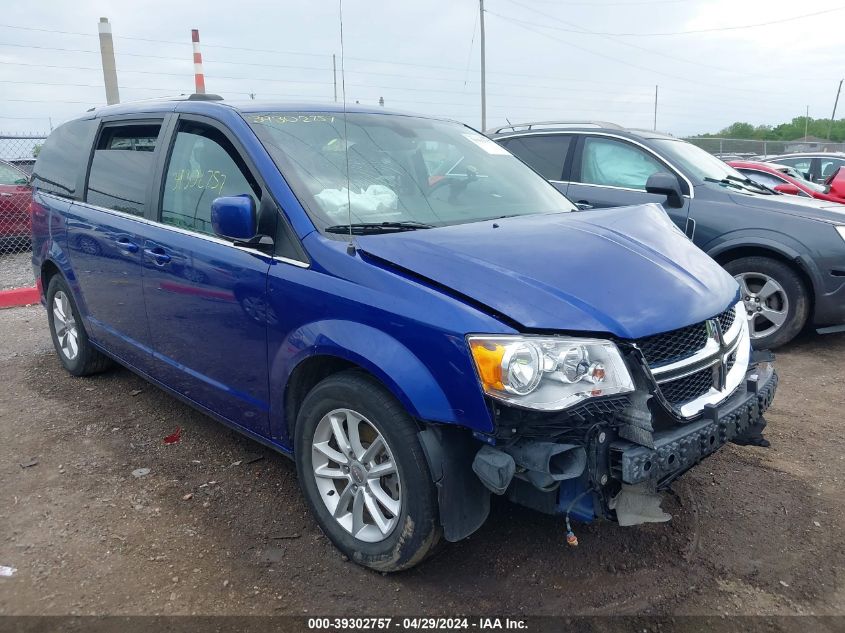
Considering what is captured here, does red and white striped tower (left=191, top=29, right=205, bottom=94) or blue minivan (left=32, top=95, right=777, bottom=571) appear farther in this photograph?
red and white striped tower (left=191, top=29, right=205, bottom=94)

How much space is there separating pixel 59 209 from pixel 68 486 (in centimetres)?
217

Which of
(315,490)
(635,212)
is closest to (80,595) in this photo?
(315,490)

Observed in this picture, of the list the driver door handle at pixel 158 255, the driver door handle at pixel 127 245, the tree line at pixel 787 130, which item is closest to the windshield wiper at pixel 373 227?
the driver door handle at pixel 158 255

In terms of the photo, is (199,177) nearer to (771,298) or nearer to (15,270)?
(771,298)

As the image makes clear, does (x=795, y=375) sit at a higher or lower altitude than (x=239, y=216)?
lower

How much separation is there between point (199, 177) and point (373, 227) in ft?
3.78

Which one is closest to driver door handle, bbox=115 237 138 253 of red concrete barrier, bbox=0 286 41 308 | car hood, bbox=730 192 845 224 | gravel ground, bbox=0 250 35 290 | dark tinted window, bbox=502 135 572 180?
dark tinted window, bbox=502 135 572 180

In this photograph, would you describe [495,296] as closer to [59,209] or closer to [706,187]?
[59,209]

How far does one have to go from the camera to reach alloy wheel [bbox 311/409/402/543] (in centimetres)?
260

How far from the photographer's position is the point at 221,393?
10.9ft

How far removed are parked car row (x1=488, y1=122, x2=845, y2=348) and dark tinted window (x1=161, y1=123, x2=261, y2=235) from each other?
2850mm

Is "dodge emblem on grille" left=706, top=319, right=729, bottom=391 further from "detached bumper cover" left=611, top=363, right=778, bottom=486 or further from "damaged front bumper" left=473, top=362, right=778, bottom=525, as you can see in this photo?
"damaged front bumper" left=473, top=362, right=778, bottom=525

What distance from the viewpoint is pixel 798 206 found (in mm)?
5586

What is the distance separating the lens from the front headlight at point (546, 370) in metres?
2.18
